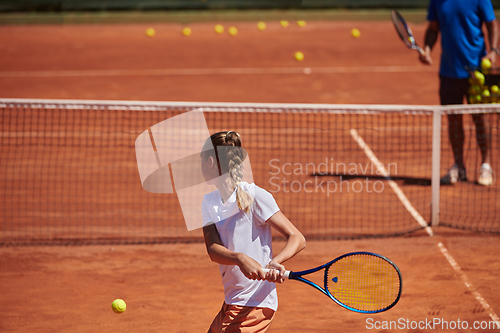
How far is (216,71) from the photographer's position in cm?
1477

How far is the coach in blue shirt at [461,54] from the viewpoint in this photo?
649 centimetres

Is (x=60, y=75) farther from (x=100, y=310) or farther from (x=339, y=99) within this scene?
(x=100, y=310)

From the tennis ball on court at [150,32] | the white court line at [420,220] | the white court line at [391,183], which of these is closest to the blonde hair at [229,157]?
the white court line at [420,220]

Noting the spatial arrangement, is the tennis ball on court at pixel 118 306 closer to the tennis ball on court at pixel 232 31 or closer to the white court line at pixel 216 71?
the white court line at pixel 216 71

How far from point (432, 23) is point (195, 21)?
51.5 ft

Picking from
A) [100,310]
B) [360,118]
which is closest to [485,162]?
[360,118]

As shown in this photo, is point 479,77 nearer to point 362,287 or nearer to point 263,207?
point 362,287

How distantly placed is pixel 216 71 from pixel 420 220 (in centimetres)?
976

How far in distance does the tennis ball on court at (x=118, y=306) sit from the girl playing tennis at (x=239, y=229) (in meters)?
1.61

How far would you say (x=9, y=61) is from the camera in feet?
53.2

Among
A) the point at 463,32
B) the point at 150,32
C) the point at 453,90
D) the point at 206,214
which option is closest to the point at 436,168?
the point at 453,90

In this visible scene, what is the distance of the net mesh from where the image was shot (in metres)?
5.71

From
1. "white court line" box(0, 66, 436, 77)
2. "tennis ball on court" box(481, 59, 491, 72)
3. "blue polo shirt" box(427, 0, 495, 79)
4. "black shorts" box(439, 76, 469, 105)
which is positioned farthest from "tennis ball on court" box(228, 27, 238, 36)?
"tennis ball on court" box(481, 59, 491, 72)

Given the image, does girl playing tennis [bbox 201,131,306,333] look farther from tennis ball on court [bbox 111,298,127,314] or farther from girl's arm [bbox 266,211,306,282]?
tennis ball on court [bbox 111,298,127,314]
